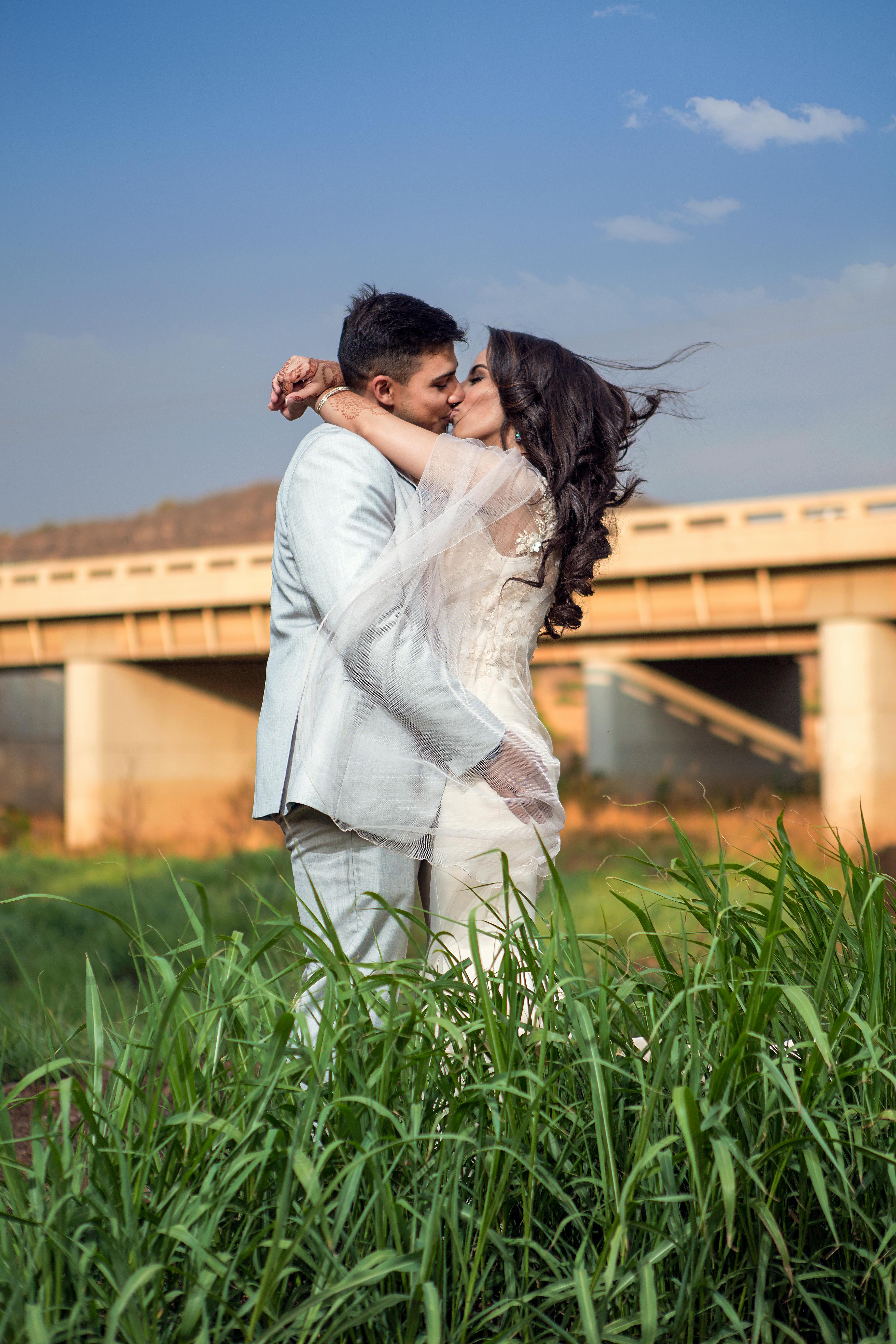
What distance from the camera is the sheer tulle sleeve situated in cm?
254

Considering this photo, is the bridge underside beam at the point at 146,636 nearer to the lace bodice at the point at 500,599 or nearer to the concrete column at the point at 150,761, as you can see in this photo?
the concrete column at the point at 150,761

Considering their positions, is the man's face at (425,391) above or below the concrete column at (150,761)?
above

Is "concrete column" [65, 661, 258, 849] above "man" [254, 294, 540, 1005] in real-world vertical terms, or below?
below

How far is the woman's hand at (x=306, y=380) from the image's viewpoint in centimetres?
290

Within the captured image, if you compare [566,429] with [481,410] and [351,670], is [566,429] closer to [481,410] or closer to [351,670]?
[481,410]

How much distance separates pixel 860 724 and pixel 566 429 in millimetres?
15267

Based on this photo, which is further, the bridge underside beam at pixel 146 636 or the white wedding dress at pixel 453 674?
the bridge underside beam at pixel 146 636

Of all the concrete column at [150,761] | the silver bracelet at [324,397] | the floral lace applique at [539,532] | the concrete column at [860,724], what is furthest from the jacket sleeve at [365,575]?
the concrete column at [150,761]

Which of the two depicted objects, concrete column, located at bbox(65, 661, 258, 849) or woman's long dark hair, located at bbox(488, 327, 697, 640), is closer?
woman's long dark hair, located at bbox(488, 327, 697, 640)

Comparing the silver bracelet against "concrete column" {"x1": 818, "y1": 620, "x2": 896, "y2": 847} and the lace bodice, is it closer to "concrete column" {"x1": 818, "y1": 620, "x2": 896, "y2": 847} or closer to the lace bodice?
the lace bodice

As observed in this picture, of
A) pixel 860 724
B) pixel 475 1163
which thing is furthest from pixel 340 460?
pixel 860 724

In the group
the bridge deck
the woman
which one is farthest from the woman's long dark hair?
the bridge deck

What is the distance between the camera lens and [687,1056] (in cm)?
211

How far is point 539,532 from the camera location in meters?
2.94
